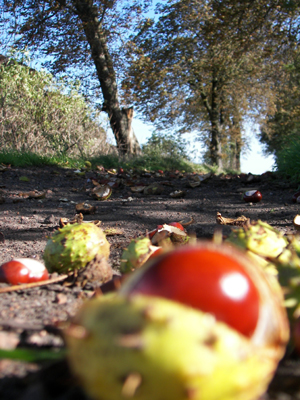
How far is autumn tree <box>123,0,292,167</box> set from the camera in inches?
384

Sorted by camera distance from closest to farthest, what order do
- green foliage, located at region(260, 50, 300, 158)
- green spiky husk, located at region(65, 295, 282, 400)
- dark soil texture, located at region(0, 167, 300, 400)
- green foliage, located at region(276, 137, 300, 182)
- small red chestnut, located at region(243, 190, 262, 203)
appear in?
green spiky husk, located at region(65, 295, 282, 400) → dark soil texture, located at region(0, 167, 300, 400) → small red chestnut, located at region(243, 190, 262, 203) → green foliage, located at region(276, 137, 300, 182) → green foliage, located at region(260, 50, 300, 158)

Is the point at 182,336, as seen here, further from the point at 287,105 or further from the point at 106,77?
the point at 287,105

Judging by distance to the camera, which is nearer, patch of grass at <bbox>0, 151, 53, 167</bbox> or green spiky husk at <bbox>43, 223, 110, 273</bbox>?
green spiky husk at <bbox>43, 223, 110, 273</bbox>

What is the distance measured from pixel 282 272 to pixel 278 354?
0.30m

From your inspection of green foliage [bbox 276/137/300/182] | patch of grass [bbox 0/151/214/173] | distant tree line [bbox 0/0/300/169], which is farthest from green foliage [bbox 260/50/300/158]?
green foliage [bbox 276/137/300/182]

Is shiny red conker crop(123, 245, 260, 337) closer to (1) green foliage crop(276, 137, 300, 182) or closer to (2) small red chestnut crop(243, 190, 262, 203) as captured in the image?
(2) small red chestnut crop(243, 190, 262, 203)

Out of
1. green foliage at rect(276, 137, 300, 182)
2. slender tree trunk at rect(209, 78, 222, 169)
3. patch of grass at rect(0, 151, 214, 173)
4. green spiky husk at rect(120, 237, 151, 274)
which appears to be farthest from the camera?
slender tree trunk at rect(209, 78, 222, 169)

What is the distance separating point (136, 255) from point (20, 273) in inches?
23.2

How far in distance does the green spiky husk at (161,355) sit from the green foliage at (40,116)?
830 centimetres

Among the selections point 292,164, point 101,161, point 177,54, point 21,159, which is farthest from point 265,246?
point 177,54

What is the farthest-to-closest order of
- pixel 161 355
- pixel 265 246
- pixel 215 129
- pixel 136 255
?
pixel 215 129, pixel 136 255, pixel 265 246, pixel 161 355

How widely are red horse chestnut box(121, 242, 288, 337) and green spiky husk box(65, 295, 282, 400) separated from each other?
0.07ft

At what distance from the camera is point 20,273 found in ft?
5.24

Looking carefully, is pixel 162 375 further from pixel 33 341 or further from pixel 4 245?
pixel 4 245
